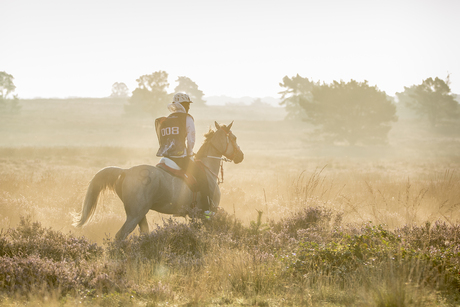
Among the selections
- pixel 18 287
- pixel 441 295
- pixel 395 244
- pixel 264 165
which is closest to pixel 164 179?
pixel 18 287

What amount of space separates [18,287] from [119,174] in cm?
289

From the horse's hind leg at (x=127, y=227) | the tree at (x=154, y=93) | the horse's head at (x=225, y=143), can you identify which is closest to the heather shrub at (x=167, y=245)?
the horse's hind leg at (x=127, y=227)

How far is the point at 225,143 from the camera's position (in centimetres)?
793

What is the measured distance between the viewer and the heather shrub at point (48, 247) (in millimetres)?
5410

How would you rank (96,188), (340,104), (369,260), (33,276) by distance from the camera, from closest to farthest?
(33,276)
(369,260)
(96,188)
(340,104)

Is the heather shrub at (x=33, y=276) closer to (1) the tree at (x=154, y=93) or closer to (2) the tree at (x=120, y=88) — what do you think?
(1) the tree at (x=154, y=93)

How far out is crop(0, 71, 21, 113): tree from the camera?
216ft

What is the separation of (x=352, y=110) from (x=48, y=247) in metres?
43.2

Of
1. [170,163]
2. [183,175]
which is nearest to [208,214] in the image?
[183,175]

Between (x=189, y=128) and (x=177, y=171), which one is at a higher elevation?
(x=189, y=128)

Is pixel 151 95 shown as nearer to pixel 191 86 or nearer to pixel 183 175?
pixel 191 86

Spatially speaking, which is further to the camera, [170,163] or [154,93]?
[154,93]

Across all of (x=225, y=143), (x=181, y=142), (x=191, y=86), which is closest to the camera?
(x=181, y=142)

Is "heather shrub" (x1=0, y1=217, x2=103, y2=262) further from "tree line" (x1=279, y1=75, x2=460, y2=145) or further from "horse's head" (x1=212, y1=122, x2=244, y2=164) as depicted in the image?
"tree line" (x1=279, y1=75, x2=460, y2=145)
